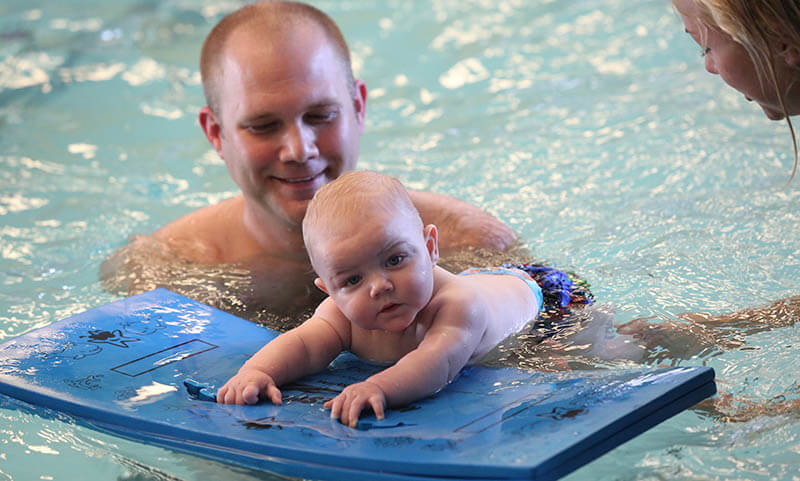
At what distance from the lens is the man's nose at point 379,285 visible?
1.95m

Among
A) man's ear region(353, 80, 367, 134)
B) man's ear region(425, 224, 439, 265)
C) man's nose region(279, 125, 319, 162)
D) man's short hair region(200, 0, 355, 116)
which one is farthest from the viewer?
man's ear region(353, 80, 367, 134)

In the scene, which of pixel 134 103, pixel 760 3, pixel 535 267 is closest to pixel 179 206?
pixel 134 103

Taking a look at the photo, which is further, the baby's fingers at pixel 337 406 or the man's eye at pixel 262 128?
the man's eye at pixel 262 128

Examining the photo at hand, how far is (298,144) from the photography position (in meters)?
2.87

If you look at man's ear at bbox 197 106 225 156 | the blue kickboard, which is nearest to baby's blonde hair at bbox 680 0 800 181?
the blue kickboard

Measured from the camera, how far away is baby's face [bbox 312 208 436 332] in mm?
1936

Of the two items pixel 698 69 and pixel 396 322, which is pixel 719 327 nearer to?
pixel 396 322

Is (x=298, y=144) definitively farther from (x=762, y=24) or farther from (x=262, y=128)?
(x=762, y=24)

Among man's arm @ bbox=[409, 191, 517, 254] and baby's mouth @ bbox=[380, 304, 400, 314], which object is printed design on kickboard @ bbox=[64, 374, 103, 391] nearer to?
baby's mouth @ bbox=[380, 304, 400, 314]

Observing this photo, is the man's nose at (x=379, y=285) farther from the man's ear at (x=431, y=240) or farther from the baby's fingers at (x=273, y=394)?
the baby's fingers at (x=273, y=394)

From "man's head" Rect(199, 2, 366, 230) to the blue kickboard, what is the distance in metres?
0.64

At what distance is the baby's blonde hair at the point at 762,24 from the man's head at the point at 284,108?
131cm

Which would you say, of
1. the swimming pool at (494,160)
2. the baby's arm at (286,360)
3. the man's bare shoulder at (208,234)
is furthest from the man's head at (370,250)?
the man's bare shoulder at (208,234)

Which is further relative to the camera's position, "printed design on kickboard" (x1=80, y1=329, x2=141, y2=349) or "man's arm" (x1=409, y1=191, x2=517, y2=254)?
"man's arm" (x1=409, y1=191, x2=517, y2=254)
